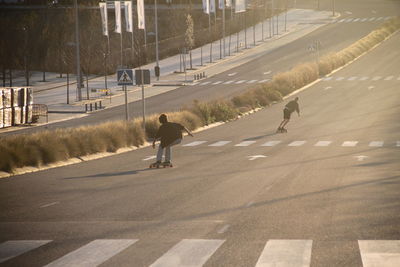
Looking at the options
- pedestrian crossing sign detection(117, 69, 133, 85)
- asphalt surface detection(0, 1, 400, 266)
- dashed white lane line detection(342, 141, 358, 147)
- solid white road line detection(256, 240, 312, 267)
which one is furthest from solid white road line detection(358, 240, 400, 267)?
pedestrian crossing sign detection(117, 69, 133, 85)

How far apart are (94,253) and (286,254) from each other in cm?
292

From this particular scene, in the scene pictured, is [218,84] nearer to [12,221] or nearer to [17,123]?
[17,123]

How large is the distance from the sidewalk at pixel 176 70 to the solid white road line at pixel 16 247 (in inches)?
1387

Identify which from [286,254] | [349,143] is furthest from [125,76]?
[286,254]

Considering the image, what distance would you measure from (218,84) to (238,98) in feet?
59.6

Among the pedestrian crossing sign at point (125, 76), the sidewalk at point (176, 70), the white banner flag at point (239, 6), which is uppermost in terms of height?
the white banner flag at point (239, 6)

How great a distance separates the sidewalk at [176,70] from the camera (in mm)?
62600

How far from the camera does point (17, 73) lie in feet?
290

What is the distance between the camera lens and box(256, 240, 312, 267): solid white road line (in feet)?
35.4

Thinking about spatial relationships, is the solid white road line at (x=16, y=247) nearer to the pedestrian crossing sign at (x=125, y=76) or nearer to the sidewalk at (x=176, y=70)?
the pedestrian crossing sign at (x=125, y=76)

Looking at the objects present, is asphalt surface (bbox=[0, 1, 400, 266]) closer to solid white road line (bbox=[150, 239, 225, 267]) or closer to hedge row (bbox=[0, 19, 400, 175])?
solid white road line (bbox=[150, 239, 225, 267])

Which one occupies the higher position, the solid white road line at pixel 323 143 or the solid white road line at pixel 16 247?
the solid white road line at pixel 16 247

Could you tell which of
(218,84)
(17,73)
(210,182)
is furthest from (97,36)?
(210,182)

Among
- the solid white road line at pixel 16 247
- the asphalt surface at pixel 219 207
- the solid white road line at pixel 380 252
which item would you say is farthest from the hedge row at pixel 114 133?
the solid white road line at pixel 380 252
